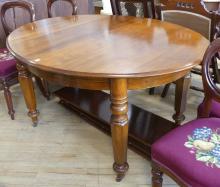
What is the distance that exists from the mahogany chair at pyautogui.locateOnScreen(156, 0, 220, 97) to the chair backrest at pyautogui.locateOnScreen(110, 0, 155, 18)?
0.09 metres

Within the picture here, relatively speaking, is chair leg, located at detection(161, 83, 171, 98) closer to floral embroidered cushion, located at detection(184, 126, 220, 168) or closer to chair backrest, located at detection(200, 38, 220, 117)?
chair backrest, located at detection(200, 38, 220, 117)

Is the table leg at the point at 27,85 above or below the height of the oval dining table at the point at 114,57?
below

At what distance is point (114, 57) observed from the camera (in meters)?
1.44

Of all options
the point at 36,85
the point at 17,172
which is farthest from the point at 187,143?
the point at 36,85

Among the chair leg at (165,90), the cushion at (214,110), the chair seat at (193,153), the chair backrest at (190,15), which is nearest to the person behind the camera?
the chair seat at (193,153)

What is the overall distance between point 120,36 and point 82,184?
3.19 ft

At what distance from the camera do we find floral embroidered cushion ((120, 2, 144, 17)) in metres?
2.40

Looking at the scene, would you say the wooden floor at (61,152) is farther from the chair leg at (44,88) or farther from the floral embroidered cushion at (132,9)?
the floral embroidered cushion at (132,9)

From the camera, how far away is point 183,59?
4.54 feet

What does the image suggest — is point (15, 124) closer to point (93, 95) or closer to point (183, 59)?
point (93, 95)

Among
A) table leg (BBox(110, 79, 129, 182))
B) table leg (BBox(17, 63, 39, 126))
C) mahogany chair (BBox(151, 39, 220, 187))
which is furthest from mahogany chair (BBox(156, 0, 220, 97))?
table leg (BBox(17, 63, 39, 126))

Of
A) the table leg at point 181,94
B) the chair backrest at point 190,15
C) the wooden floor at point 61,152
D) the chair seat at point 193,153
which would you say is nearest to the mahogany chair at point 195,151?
the chair seat at point 193,153

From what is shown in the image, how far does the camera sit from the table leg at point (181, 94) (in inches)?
68.2

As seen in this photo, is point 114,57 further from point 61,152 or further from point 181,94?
point 61,152
